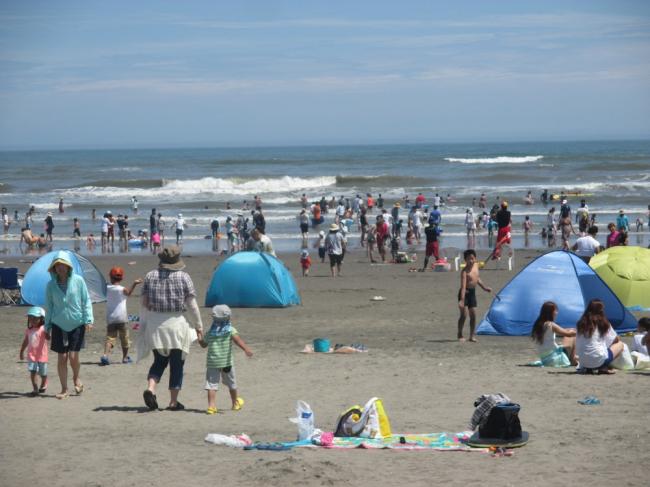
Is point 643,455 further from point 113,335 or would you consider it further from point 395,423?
point 113,335

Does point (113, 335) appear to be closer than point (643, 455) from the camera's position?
No

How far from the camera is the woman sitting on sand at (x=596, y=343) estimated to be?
10695 mm

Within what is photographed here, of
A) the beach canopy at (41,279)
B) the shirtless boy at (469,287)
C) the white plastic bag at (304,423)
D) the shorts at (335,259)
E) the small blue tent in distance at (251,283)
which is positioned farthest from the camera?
the shorts at (335,259)

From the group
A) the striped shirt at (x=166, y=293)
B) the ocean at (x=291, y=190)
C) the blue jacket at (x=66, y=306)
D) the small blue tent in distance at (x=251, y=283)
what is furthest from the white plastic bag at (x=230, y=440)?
the ocean at (x=291, y=190)

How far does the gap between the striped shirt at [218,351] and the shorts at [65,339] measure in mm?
1394

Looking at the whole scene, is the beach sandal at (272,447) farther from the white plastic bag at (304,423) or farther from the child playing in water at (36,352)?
the child playing in water at (36,352)

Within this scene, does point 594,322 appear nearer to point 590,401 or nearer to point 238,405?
point 590,401

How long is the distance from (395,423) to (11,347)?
269 inches

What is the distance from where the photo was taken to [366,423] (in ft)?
26.1

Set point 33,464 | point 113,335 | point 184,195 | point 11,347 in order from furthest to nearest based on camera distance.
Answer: point 184,195, point 11,347, point 113,335, point 33,464

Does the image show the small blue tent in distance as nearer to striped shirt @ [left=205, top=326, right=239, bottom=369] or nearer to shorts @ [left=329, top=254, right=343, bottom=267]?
shorts @ [left=329, top=254, right=343, bottom=267]

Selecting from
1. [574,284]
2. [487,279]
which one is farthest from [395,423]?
[487,279]

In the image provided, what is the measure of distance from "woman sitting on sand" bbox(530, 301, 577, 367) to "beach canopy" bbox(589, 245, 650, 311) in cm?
435

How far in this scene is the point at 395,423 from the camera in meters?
8.58
